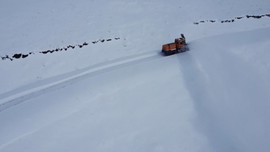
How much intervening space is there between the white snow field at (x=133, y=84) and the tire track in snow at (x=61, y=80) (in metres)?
0.05

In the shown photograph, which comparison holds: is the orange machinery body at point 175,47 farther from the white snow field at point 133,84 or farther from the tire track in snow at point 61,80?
the tire track in snow at point 61,80

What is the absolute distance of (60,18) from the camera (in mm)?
20859

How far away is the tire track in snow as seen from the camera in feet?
40.8

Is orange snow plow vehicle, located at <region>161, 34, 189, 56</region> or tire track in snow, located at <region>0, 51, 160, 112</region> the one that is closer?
tire track in snow, located at <region>0, 51, 160, 112</region>

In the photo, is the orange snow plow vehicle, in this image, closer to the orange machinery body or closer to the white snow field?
the orange machinery body

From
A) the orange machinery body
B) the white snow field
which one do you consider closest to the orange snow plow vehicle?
the orange machinery body

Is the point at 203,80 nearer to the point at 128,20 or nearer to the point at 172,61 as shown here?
the point at 172,61

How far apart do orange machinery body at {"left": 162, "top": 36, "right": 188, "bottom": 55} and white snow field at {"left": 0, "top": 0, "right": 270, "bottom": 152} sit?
1.46ft

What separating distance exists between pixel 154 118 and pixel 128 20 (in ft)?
37.4

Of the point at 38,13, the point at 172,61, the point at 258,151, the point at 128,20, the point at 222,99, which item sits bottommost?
the point at 258,151

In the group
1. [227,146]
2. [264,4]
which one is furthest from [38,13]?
[264,4]

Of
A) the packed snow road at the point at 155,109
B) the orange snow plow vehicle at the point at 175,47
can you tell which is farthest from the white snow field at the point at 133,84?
the orange snow plow vehicle at the point at 175,47

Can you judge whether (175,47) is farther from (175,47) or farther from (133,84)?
(133,84)

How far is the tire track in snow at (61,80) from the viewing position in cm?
1242
